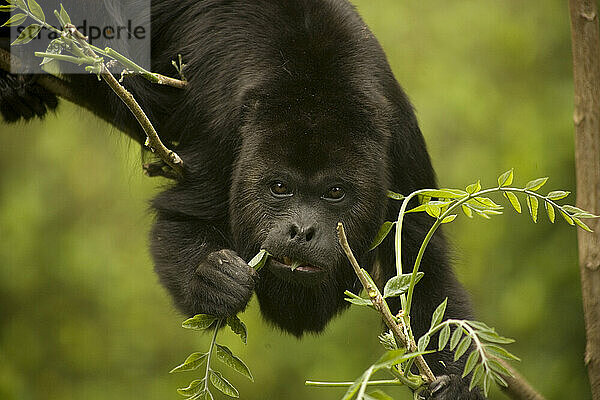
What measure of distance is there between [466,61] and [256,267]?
3178 millimetres

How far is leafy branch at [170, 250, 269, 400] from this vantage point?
1941 millimetres

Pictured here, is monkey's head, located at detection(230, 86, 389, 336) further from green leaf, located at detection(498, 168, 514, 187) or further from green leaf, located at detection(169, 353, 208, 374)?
green leaf, located at detection(498, 168, 514, 187)

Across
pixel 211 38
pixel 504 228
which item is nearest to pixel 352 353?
pixel 504 228

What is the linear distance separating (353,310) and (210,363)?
3.17m

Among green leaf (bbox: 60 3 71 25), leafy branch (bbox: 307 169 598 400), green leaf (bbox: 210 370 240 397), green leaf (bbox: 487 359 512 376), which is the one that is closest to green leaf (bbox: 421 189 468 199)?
leafy branch (bbox: 307 169 598 400)

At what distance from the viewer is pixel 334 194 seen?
240 cm

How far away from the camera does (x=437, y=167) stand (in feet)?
16.1

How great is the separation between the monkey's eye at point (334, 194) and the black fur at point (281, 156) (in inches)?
0.6

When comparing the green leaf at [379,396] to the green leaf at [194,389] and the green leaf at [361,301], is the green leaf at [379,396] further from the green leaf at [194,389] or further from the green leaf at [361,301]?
the green leaf at [194,389]

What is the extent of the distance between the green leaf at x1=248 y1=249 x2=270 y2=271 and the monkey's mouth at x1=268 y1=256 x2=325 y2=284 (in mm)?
25

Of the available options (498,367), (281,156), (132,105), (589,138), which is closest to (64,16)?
(132,105)

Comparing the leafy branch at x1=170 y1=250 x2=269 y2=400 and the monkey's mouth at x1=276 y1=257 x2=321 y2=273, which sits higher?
the monkey's mouth at x1=276 y1=257 x2=321 y2=273

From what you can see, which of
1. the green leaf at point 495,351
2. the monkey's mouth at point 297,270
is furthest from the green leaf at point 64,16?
the green leaf at point 495,351

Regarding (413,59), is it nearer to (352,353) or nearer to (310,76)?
(352,353)
